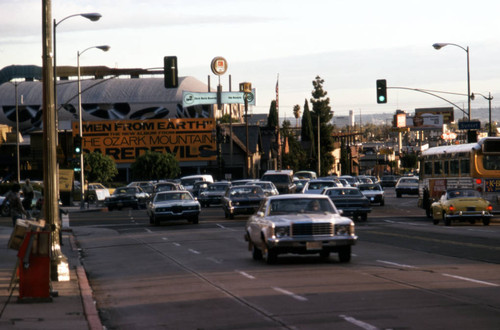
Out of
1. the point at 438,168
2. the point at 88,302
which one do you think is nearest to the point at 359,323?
the point at 88,302

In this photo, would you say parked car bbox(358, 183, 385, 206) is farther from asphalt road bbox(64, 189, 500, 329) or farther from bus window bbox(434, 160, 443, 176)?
asphalt road bbox(64, 189, 500, 329)

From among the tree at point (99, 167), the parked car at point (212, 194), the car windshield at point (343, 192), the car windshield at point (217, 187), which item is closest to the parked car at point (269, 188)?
the car windshield at point (343, 192)

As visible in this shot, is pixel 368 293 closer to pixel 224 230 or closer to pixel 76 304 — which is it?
pixel 76 304

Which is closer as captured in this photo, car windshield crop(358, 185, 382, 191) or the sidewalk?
the sidewalk

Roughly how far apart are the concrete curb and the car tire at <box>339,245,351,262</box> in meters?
5.53

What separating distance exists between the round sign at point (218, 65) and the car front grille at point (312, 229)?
100641 millimetres

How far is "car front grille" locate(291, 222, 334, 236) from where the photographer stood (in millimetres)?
20031

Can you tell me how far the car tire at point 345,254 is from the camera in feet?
67.3

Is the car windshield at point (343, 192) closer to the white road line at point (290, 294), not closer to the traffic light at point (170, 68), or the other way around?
the traffic light at point (170, 68)

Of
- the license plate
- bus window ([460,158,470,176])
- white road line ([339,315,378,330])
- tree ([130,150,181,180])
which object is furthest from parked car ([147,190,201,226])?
tree ([130,150,181,180])

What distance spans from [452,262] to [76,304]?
9.12 metres

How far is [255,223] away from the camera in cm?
2164

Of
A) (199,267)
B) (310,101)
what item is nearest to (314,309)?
(199,267)

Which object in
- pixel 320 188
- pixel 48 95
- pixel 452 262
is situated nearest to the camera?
pixel 48 95
